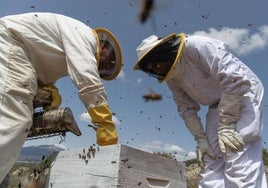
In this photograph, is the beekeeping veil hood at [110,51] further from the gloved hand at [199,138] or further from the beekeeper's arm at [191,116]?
the gloved hand at [199,138]

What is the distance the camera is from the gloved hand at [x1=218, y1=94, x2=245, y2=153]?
3.46m

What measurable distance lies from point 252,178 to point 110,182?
4.14ft

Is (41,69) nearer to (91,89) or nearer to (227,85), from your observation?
(91,89)

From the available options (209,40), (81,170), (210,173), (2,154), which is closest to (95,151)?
(81,170)

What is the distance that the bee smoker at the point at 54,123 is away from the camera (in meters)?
3.46

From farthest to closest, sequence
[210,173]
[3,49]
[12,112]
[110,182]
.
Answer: [210,173]
[3,49]
[12,112]
[110,182]

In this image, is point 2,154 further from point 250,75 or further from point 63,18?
point 250,75

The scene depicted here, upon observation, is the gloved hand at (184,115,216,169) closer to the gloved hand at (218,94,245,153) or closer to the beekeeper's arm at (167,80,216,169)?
the beekeeper's arm at (167,80,216,169)

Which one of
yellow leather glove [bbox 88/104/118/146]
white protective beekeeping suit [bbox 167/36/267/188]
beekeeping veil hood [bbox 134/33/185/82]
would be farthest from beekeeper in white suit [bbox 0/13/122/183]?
white protective beekeeping suit [bbox 167/36/267/188]

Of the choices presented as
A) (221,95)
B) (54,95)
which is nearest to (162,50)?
(221,95)

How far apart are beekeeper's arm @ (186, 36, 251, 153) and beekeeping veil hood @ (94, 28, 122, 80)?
0.98m

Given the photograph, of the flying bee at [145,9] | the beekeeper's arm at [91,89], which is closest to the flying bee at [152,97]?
the beekeeper's arm at [91,89]

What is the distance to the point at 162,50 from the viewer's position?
12.8ft

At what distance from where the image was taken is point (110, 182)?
293cm
